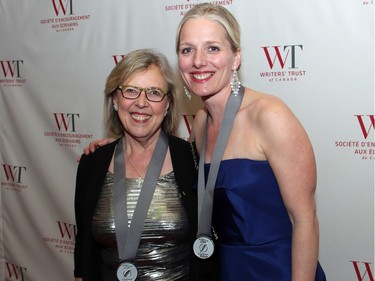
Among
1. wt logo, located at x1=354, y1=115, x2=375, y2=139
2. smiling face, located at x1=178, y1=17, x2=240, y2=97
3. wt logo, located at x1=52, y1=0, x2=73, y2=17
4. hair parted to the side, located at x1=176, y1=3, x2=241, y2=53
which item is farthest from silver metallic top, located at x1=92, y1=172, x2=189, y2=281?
wt logo, located at x1=52, y1=0, x2=73, y2=17

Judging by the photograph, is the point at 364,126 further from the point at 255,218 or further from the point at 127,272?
the point at 127,272

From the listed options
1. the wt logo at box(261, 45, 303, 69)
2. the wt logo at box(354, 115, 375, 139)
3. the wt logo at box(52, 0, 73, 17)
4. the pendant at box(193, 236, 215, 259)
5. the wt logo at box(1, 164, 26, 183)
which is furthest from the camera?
the wt logo at box(1, 164, 26, 183)

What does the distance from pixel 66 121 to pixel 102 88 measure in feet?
1.19

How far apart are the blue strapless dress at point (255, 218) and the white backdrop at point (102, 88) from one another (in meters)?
0.70

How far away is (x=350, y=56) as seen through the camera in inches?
80.7

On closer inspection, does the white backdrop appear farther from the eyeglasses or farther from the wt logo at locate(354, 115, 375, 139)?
the eyeglasses

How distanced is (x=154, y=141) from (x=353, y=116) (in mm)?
920

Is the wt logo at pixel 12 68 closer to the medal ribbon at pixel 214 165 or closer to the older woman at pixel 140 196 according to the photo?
the older woman at pixel 140 196

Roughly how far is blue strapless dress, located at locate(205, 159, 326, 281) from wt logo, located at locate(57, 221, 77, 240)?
1660mm

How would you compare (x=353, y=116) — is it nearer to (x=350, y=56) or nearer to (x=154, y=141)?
(x=350, y=56)

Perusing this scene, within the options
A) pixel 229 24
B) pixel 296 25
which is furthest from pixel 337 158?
pixel 229 24

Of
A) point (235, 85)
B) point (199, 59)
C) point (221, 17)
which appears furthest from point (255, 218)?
point (221, 17)

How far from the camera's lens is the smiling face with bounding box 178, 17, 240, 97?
1.55 m

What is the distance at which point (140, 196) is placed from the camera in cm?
171
